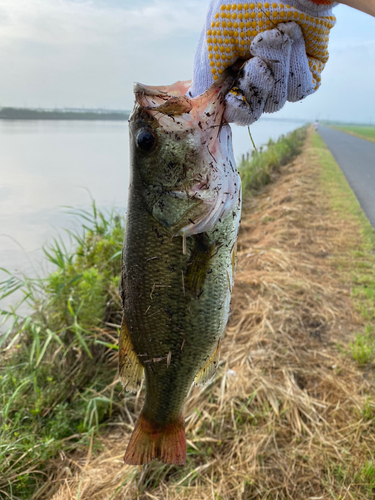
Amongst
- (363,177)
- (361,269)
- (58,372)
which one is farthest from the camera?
(363,177)

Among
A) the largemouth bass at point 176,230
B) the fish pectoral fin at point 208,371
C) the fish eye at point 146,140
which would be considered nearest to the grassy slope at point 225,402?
the fish pectoral fin at point 208,371

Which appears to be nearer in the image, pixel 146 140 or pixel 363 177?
pixel 146 140

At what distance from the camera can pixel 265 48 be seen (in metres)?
1.35

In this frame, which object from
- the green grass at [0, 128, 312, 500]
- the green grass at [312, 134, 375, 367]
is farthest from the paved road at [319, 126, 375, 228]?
the green grass at [0, 128, 312, 500]

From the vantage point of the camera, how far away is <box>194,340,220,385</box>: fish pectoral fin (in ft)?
5.79

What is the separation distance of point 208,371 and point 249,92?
1.24m

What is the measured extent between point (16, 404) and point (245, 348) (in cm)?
220

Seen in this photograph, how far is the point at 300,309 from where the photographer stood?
4.45m

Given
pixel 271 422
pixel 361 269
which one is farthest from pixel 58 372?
pixel 361 269

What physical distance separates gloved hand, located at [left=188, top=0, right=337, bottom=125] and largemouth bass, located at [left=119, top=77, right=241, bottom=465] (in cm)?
10

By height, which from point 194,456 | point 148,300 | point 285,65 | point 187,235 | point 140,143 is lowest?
point 194,456

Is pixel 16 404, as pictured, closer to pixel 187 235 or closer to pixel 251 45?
pixel 187 235

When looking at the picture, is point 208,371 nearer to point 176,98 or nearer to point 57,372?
point 176,98

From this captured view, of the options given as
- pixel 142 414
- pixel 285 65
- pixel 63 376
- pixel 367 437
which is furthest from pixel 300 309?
pixel 285 65
